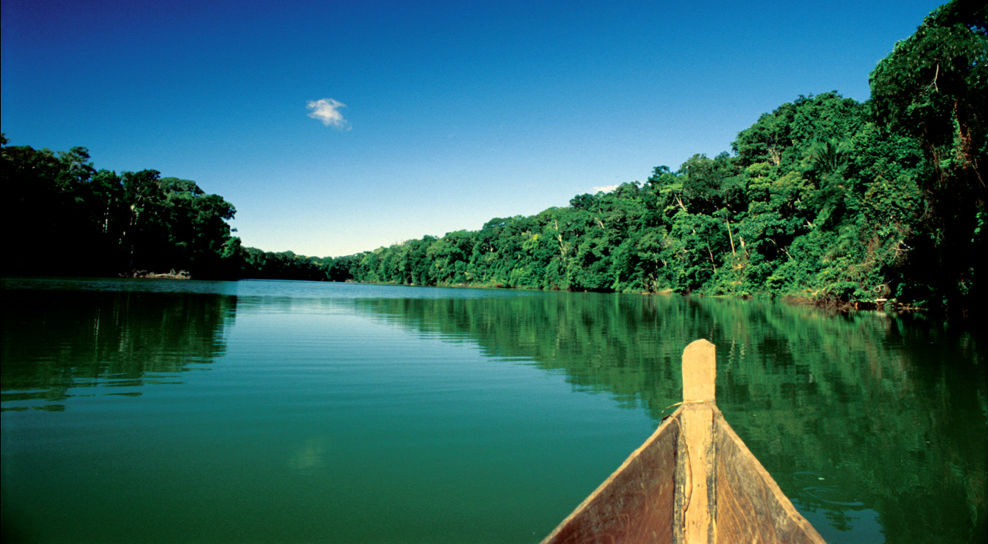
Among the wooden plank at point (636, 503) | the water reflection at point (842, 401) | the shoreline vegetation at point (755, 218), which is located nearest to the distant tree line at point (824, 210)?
the shoreline vegetation at point (755, 218)

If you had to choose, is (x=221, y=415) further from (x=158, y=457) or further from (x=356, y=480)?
(x=356, y=480)

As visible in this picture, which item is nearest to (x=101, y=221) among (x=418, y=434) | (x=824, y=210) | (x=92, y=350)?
(x=92, y=350)

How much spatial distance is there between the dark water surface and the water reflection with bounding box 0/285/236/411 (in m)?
0.06

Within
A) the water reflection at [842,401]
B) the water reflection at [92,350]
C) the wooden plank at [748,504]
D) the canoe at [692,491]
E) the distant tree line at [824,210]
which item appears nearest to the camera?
the wooden plank at [748,504]

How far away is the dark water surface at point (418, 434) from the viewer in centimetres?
310

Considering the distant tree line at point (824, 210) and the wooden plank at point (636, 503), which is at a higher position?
the distant tree line at point (824, 210)

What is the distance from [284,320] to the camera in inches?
597

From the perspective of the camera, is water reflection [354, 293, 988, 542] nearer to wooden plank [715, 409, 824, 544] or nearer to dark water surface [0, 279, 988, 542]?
dark water surface [0, 279, 988, 542]

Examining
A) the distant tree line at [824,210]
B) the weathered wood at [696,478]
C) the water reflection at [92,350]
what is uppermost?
the distant tree line at [824,210]

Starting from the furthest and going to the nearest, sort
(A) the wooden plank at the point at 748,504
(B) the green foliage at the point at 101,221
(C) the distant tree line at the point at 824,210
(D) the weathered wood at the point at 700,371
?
(B) the green foliage at the point at 101,221, (C) the distant tree line at the point at 824,210, (D) the weathered wood at the point at 700,371, (A) the wooden plank at the point at 748,504

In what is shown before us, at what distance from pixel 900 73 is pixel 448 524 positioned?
677 inches

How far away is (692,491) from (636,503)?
43cm

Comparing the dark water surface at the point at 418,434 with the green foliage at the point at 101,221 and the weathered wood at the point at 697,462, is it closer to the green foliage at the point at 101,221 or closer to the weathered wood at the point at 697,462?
the weathered wood at the point at 697,462

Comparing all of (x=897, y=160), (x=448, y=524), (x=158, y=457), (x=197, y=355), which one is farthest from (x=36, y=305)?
(x=897, y=160)
